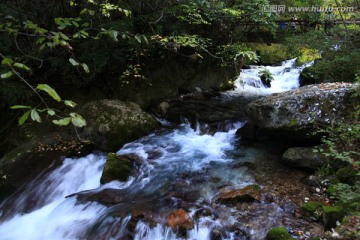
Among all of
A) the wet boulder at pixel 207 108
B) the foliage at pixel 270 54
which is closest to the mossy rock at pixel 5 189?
the wet boulder at pixel 207 108

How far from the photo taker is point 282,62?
1695cm

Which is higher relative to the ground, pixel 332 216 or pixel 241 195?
pixel 332 216

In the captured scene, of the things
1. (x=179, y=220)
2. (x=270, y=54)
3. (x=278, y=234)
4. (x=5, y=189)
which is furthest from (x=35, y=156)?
(x=270, y=54)

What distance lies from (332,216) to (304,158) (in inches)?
86.3

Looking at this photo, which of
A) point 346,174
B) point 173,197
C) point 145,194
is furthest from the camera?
point 145,194

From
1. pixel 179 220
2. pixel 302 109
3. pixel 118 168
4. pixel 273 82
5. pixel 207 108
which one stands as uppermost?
pixel 302 109

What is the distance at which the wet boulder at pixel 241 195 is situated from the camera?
550 centimetres

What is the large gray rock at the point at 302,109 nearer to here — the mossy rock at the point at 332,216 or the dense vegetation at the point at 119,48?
the dense vegetation at the point at 119,48

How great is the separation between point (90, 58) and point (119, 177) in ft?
12.3

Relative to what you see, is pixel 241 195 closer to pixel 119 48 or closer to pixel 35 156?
pixel 35 156

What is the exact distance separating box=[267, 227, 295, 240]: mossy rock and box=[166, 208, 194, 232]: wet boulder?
118cm

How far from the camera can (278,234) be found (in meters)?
4.42

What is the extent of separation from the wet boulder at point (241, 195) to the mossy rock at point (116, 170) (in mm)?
2069

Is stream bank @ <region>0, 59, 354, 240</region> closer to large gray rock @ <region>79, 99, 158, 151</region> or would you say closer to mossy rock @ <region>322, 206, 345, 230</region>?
mossy rock @ <region>322, 206, 345, 230</region>
